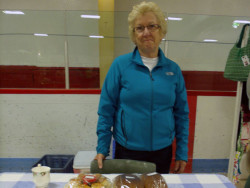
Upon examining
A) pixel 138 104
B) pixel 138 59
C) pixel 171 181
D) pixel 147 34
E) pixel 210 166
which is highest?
pixel 147 34

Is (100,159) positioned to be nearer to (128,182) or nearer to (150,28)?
(128,182)

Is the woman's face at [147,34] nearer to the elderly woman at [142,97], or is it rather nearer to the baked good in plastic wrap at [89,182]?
the elderly woman at [142,97]

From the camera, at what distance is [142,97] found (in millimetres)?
1270

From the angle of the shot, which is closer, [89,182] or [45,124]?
[89,182]

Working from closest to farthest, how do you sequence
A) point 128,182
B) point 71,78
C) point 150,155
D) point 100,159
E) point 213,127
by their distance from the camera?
1. point 128,182
2. point 100,159
3. point 150,155
4. point 71,78
5. point 213,127

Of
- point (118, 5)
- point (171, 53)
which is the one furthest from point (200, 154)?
point (118, 5)

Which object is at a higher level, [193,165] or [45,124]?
[45,124]

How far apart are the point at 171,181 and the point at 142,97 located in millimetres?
523

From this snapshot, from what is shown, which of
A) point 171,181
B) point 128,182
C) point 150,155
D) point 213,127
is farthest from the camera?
point 213,127

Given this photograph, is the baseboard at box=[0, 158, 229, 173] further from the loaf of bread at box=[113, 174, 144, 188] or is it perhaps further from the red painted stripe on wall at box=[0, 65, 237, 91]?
the loaf of bread at box=[113, 174, 144, 188]

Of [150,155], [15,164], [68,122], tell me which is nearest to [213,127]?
[150,155]

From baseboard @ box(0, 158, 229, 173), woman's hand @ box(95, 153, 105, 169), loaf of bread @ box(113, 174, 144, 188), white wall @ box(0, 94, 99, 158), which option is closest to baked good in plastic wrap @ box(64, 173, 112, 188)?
loaf of bread @ box(113, 174, 144, 188)

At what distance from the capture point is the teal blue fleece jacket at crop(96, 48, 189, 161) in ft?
4.20

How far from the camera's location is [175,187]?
40.6 inches
